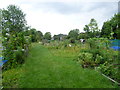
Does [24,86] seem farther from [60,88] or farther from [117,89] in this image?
[117,89]

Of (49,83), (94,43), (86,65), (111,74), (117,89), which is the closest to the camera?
(117,89)

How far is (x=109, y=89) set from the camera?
2160mm

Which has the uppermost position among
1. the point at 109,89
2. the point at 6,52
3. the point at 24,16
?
the point at 24,16

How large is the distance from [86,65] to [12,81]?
2.95 meters

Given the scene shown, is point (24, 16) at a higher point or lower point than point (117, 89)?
higher

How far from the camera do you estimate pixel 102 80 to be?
260 centimetres

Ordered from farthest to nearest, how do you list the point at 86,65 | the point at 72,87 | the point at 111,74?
the point at 86,65, the point at 111,74, the point at 72,87

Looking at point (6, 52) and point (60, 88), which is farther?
point (6, 52)

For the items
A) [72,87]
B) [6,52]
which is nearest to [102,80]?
[72,87]

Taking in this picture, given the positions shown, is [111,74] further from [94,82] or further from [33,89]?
[33,89]

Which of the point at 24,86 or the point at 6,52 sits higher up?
the point at 6,52

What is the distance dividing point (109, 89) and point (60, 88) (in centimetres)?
123

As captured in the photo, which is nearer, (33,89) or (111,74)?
(33,89)

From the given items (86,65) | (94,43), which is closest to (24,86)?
(86,65)
